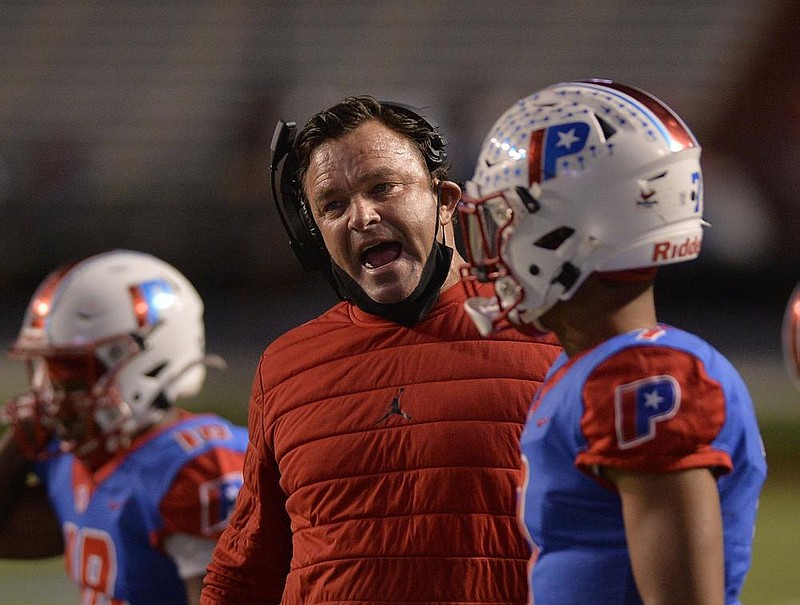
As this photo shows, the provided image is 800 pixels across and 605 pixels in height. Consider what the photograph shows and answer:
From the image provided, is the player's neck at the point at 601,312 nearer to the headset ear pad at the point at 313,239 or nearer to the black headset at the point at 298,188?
the black headset at the point at 298,188

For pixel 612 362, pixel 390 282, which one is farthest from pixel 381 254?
pixel 612 362

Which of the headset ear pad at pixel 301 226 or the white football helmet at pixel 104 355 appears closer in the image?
the headset ear pad at pixel 301 226

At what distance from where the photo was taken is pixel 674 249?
1.80 metres

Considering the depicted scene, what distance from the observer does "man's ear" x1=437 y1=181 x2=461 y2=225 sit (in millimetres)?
2328

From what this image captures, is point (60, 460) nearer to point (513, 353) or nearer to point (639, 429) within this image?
point (513, 353)

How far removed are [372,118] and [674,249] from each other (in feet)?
2.25

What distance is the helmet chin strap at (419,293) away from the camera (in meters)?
2.26

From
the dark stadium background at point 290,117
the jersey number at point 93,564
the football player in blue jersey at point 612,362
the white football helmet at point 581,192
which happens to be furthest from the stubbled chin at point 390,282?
the dark stadium background at point 290,117

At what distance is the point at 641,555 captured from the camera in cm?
157

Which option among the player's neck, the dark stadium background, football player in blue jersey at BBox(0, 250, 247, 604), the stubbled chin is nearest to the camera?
the player's neck

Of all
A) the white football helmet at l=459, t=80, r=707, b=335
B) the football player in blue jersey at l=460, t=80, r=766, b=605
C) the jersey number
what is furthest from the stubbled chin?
the jersey number

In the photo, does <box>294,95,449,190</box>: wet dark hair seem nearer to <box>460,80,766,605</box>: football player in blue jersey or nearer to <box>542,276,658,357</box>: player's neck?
<box>460,80,766,605</box>: football player in blue jersey

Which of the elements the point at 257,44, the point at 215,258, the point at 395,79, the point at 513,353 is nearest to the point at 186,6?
the point at 257,44

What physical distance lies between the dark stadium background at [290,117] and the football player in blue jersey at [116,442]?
4541 mm
